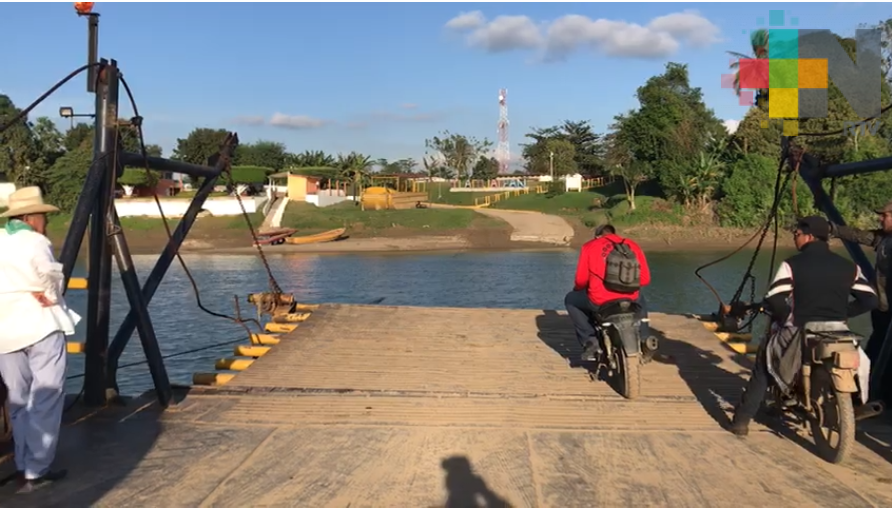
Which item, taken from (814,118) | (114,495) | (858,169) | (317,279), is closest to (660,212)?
(814,118)

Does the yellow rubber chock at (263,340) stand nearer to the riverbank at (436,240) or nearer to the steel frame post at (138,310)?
the steel frame post at (138,310)

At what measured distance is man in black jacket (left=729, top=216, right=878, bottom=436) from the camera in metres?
5.01

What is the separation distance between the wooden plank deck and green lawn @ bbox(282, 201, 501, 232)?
4261 centimetres

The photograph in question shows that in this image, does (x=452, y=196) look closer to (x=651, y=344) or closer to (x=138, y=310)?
(x=651, y=344)

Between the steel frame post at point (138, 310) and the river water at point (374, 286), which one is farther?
the river water at point (374, 286)

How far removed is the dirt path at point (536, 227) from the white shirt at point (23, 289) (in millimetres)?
43118

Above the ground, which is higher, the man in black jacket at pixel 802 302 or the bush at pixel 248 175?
the bush at pixel 248 175

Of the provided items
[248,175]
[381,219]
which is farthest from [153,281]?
[248,175]

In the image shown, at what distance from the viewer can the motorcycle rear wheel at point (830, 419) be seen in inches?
188

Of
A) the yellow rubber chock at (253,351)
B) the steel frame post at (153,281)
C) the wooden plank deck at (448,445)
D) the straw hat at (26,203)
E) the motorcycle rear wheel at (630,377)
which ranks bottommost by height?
the yellow rubber chock at (253,351)

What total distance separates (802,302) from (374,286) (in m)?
24.0

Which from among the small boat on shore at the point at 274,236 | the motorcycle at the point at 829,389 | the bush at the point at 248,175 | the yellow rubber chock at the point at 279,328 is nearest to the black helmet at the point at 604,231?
the motorcycle at the point at 829,389

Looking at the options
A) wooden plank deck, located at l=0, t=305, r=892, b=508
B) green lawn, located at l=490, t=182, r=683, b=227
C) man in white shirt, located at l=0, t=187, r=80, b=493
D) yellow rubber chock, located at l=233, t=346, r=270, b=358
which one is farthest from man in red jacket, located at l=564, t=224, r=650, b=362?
green lawn, located at l=490, t=182, r=683, b=227

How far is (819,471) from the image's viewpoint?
4734 millimetres
